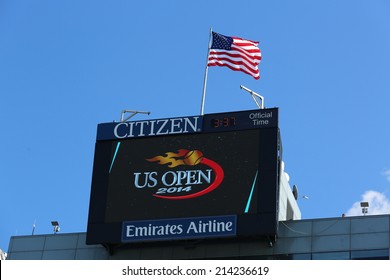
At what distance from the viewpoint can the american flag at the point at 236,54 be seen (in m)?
44.9

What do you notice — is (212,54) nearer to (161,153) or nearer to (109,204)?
(161,153)

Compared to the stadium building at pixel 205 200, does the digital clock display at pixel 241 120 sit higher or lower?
higher

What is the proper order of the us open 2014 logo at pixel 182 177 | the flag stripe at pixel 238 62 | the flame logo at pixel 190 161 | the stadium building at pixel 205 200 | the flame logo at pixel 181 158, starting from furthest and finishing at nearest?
1. the flag stripe at pixel 238 62
2. the flame logo at pixel 181 158
3. the us open 2014 logo at pixel 182 177
4. the flame logo at pixel 190 161
5. the stadium building at pixel 205 200

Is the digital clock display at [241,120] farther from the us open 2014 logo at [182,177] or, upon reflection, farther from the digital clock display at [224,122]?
the us open 2014 logo at [182,177]

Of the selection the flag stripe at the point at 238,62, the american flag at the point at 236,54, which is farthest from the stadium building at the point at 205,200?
the american flag at the point at 236,54

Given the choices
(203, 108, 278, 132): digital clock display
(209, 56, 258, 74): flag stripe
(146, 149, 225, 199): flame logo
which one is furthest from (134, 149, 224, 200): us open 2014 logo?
(209, 56, 258, 74): flag stripe

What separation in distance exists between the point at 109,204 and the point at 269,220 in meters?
6.96

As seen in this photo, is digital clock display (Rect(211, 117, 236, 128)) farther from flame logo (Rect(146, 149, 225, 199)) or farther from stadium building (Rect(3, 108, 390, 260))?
flame logo (Rect(146, 149, 225, 199))

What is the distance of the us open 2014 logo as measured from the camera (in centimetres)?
4175

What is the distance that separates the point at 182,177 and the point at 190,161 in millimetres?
754

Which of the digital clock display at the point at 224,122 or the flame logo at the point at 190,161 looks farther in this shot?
the digital clock display at the point at 224,122

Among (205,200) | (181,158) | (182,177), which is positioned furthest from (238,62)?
(205,200)

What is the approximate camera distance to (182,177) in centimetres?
4231

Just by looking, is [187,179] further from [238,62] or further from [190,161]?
[238,62]
